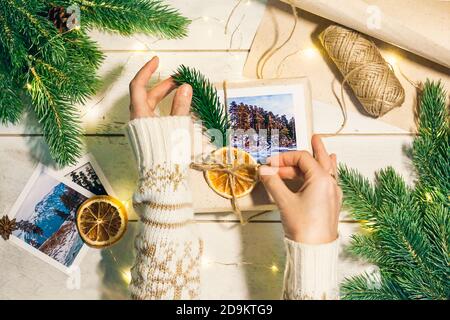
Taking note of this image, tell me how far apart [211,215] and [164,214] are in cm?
26

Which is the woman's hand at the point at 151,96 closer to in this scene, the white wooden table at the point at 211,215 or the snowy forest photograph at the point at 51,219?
the white wooden table at the point at 211,215

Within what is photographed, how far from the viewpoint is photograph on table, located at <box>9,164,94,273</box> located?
122 centimetres

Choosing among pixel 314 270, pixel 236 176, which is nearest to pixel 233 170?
pixel 236 176

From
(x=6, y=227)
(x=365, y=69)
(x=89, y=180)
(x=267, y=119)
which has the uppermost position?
(x=365, y=69)

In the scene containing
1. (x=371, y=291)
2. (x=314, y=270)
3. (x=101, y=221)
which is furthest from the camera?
(x=101, y=221)

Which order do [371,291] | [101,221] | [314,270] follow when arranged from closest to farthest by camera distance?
[314,270] → [371,291] → [101,221]

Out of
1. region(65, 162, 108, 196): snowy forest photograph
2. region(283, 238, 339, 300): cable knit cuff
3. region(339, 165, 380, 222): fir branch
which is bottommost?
region(283, 238, 339, 300): cable knit cuff

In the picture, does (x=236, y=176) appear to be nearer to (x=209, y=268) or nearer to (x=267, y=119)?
(x=267, y=119)

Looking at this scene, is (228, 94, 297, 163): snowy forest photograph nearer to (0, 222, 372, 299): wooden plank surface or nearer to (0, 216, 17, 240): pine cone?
(0, 222, 372, 299): wooden plank surface

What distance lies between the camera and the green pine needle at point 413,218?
3.22 feet

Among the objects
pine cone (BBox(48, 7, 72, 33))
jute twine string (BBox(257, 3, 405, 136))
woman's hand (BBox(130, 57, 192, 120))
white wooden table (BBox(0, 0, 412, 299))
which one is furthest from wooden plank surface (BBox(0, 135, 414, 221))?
pine cone (BBox(48, 7, 72, 33))

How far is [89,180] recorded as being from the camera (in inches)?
47.9
